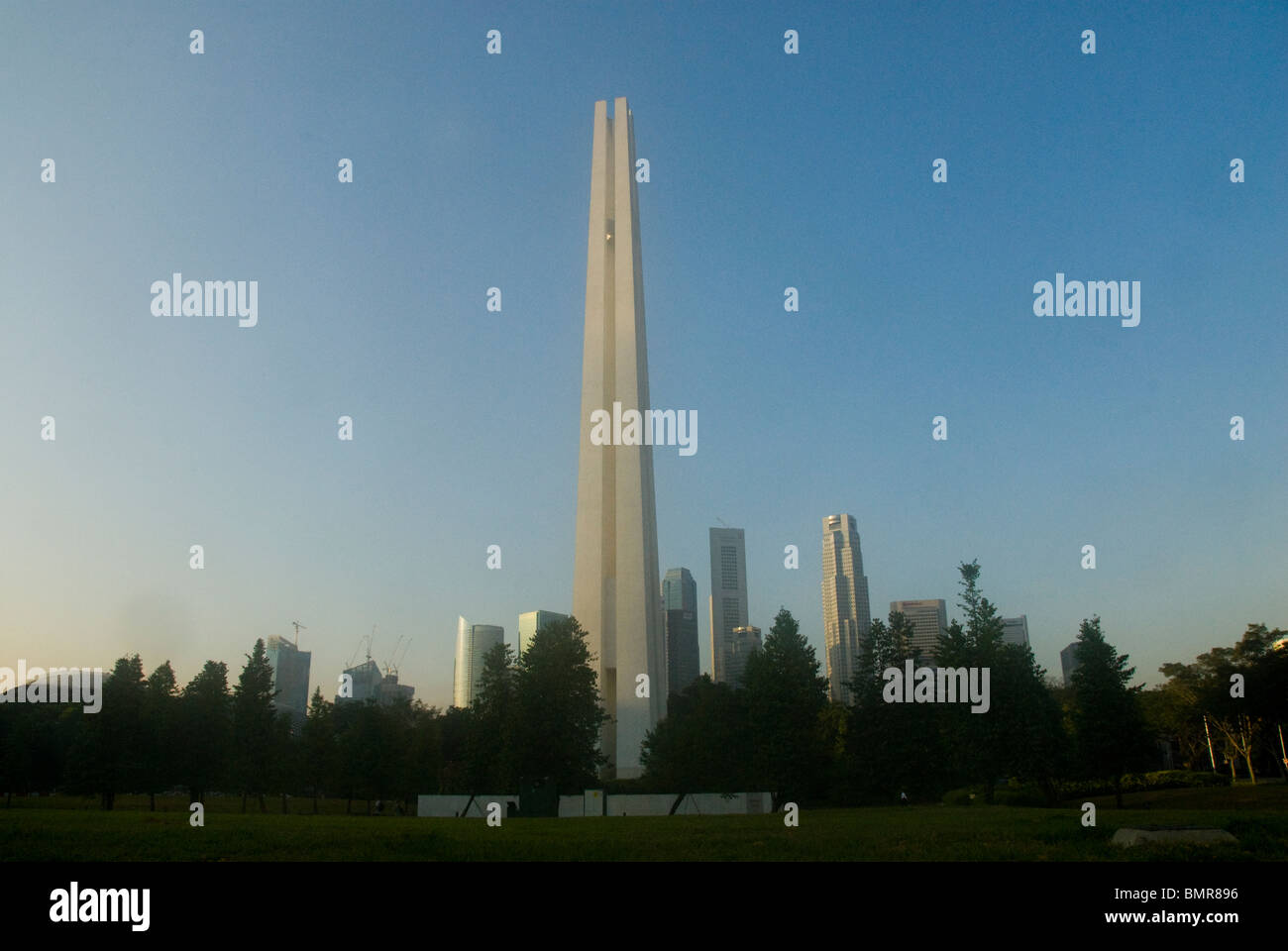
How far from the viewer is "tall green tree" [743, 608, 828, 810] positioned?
32.4m

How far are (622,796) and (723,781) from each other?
3.66 m

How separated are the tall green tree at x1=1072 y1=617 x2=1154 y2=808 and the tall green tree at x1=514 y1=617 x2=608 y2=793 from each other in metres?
17.4

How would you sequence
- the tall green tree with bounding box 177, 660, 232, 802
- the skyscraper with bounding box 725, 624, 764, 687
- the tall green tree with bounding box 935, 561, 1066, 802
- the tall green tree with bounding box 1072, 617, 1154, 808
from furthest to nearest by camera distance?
the skyscraper with bounding box 725, 624, 764, 687 < the tall green tree with bounding box 177, 660, 232, 802 < the tall green tree with bounding box 1072, 617, 1154, 808 < the tall green tree with bounding box 935, 561, 1066, 802

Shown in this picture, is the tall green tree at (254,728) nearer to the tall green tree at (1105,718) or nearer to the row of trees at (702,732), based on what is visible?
the row of trees at (702,732)

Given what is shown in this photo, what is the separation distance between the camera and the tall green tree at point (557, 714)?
3294cm

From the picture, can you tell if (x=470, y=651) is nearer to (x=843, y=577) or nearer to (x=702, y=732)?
(x=843, y=577)

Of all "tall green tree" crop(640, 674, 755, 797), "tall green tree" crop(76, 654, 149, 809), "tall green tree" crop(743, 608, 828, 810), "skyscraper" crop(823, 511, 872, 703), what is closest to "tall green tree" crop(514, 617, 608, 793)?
"tall green tree" crop(640, 674, 755, 797)

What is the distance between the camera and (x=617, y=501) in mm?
48000

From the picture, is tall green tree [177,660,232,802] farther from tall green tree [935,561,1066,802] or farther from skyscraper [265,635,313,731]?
skyscraper [265,635,313,731]

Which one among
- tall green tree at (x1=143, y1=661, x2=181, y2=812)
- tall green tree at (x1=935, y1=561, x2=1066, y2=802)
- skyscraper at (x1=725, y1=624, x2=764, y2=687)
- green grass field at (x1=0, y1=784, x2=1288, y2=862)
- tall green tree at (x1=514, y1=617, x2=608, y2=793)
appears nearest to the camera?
green grass field at (x1=0, y1=784, x2=1288, y2=862)

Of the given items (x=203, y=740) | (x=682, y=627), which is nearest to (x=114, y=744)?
(x=203, y=740)

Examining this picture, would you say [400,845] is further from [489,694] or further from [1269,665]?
[1269,665]
